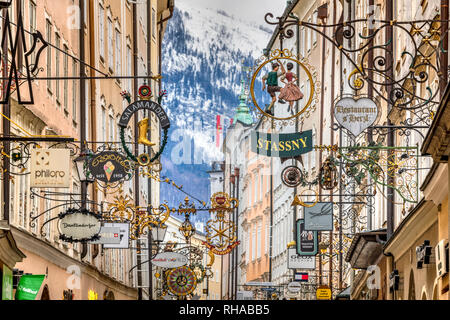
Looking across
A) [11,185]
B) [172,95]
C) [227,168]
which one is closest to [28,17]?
[11,185]

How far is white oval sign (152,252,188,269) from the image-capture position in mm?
32688

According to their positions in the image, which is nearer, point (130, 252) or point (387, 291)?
point (387, 291)

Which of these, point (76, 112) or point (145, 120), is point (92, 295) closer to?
point (76, 112)

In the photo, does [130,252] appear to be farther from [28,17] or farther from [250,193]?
[250,193]

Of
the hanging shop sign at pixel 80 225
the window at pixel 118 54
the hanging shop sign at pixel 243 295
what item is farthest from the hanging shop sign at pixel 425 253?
the hanging shop sign at pixel 243 295

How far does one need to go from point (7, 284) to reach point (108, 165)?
3.21 m

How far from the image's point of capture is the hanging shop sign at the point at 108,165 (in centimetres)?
2434

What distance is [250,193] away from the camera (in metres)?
85.8

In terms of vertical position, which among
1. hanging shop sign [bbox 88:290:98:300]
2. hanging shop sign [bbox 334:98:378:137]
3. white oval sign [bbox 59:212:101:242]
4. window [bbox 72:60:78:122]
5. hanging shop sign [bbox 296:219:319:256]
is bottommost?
hanging shop sign [bbox 88:290:98:300]

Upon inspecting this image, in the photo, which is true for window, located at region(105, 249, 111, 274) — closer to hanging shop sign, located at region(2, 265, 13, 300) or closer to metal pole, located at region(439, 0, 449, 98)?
hanging shop sign, located at region(2, 265, 13, 300)

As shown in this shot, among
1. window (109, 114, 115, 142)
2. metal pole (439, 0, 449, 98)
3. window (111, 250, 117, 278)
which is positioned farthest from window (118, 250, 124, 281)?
metal pole (439, 0, 449, 98)

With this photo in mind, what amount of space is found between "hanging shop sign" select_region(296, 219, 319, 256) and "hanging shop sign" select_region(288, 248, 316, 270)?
6.09 ft

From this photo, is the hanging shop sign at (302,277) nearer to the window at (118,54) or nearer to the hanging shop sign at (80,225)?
the window at (118,54)
